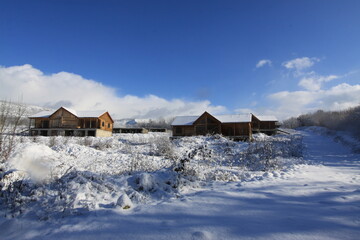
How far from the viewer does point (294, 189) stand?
4473 millimetres

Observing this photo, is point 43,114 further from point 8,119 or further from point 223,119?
point 8,119

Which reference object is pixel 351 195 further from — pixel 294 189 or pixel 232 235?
pixel 232 235

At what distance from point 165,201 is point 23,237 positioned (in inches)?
86.6

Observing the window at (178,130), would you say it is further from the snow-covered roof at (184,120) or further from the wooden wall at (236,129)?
the wooden wall at (236,129)

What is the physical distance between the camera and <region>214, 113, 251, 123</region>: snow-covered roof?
3122 cm

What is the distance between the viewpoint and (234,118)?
32031 millimetres

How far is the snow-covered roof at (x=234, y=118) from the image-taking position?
102 ft

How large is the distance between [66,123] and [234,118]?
27.5m

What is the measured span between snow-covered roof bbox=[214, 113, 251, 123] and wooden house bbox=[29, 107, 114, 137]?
20188mm

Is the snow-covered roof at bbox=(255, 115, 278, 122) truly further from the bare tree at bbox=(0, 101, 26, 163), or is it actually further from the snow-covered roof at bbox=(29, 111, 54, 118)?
the bare tree at bbox=(0, 101, 26, 163)

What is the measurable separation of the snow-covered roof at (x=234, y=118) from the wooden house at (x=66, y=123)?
2019 cm

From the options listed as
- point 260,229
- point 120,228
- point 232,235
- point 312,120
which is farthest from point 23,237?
point 312,120

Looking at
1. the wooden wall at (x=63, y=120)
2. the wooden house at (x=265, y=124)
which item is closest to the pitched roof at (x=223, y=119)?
the wooden house at (x=265, y=124)

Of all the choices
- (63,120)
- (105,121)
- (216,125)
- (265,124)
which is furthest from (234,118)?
(63,120)
